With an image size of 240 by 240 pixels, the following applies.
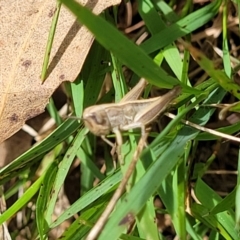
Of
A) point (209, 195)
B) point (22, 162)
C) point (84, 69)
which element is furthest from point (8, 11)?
point (209, 195)

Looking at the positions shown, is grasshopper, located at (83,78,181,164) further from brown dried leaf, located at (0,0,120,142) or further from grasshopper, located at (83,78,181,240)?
brown dried leaf, located at (0,0,120,142)

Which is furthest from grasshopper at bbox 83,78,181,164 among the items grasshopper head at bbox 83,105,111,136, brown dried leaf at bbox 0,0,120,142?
brown dried leaf at bbox 0,0,120,142

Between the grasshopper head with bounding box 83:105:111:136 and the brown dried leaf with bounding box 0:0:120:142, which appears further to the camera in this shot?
the brown dried leaf with bounding box 0:0:120:142

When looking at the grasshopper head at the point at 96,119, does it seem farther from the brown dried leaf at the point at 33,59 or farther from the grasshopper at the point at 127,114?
the brown dried leaf at the point at 33,59

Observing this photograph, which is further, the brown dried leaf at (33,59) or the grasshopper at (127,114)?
the brown dried leaf at (33,59)

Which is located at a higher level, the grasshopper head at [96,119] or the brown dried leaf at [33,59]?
the brown dried leaf at [33,59]

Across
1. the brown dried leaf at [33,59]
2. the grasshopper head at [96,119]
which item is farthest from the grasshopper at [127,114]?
the brown dried leaf at [33,59]

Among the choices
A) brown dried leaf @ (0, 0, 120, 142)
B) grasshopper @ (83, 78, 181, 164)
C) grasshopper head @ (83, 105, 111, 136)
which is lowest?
grasshopper @ (83, 78, 181, 164)

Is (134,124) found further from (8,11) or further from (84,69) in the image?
(8,11)
